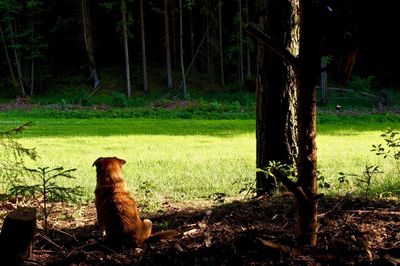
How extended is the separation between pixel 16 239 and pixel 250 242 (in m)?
1.46

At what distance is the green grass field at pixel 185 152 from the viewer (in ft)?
25.8

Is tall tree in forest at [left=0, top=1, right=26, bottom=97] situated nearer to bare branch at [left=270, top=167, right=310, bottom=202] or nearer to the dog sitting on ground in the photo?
the dog sitting on ground

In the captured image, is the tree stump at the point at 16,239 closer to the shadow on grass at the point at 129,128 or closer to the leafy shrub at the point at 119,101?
the shadow on grass at the point at 129,128

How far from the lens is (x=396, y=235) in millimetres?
3789

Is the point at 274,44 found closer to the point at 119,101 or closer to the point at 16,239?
the point at 16,239

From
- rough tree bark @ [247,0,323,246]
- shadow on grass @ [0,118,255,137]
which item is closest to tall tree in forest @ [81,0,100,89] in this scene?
shadow on grass @ [0,118,255,137]

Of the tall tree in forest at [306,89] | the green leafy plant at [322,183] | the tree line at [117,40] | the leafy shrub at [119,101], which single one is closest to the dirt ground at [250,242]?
the tall tree in forest at [306,89]

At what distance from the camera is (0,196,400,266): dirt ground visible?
3258 mm

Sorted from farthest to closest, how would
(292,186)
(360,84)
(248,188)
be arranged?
(360,84) → (248,188) → (292,186)

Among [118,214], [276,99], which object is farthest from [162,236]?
[276,99]

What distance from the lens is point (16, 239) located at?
323 cm

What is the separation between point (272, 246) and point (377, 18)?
4.82 ft

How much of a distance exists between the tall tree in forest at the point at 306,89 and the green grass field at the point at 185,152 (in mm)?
2806

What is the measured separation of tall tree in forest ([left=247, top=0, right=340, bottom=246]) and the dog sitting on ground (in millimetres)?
1087
